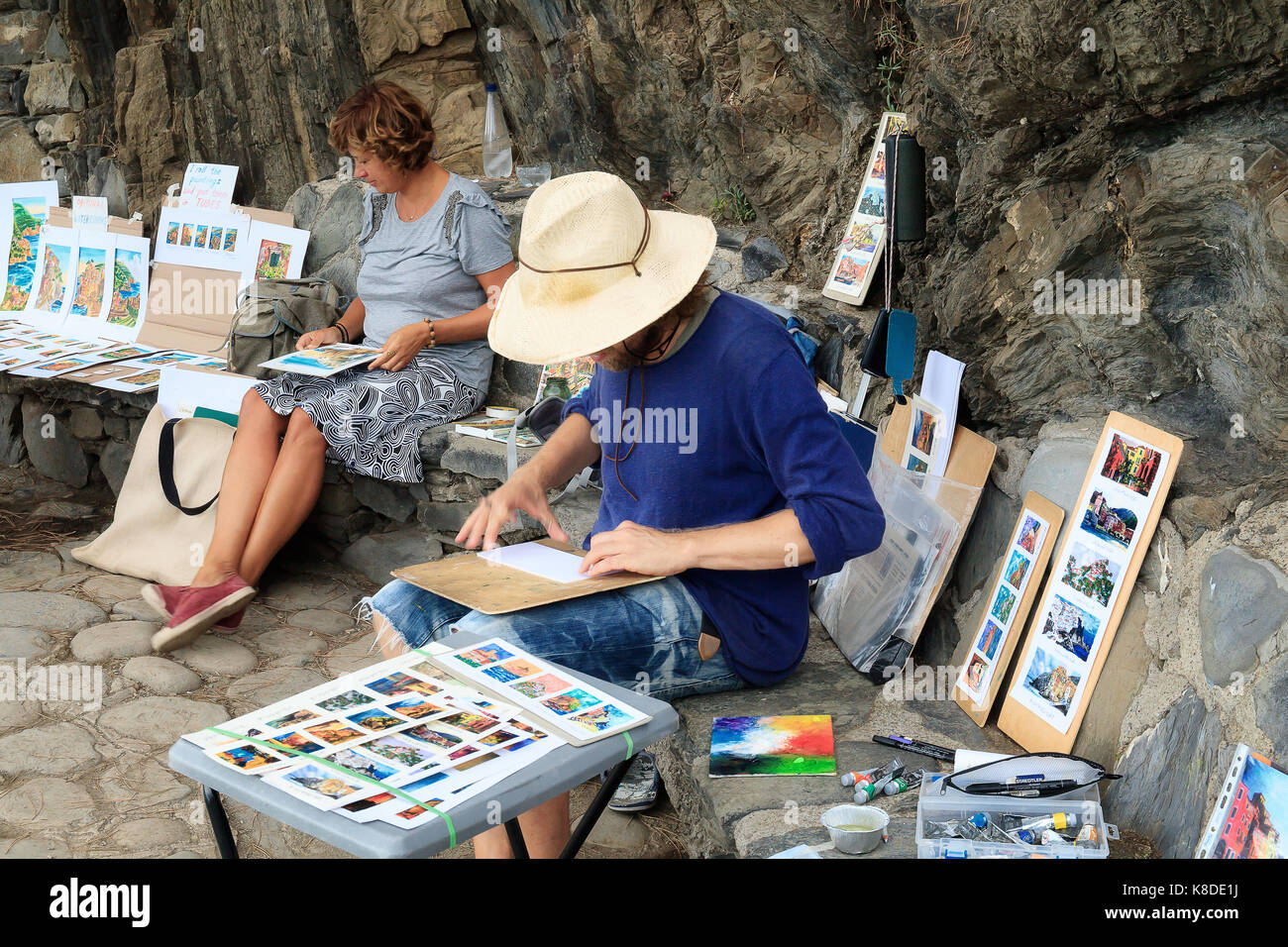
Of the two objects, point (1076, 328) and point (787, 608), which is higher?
point (1076, 328)

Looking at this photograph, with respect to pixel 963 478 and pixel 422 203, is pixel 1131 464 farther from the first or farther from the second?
pixel 422 203

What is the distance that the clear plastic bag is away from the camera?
269 centimetres

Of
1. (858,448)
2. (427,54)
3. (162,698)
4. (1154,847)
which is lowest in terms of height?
(162,698)

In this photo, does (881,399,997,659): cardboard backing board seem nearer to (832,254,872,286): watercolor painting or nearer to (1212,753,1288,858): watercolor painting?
(832,254,872,286): watercolor painting

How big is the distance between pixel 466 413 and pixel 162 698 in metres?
1.51

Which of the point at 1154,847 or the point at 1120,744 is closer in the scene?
the point at 1154,847

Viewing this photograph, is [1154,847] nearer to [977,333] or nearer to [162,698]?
[977,333]

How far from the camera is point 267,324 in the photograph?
15.4 ft

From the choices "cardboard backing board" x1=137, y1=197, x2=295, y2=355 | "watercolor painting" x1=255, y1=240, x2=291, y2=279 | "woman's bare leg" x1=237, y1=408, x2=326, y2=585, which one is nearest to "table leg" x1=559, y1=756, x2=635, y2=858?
"woman's bare leg" x1=237, y1=408, x2=326, y2=585

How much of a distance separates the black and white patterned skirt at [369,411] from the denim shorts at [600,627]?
6.10 ft

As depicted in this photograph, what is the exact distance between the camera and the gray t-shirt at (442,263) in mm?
4367

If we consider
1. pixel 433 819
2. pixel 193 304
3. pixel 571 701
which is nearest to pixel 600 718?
pixel 571 701
